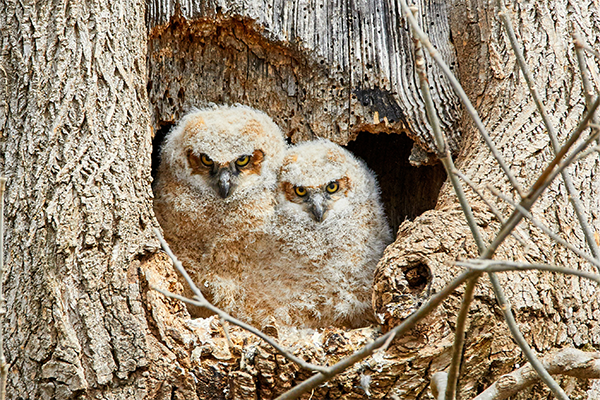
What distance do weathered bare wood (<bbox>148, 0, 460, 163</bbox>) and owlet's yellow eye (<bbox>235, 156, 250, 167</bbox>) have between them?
1.30ft

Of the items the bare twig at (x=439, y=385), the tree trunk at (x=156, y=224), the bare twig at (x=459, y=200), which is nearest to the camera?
the bare twig at (x=459, y=200)

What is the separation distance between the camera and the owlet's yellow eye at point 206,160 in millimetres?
3329

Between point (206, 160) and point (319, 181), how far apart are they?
643 mm

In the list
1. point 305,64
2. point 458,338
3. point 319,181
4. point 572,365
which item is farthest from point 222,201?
point 458,338

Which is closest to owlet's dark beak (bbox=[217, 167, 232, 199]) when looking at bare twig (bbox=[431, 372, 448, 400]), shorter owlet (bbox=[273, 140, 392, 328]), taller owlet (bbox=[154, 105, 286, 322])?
taller owlet (bbox=[154, 105, 286, 322])

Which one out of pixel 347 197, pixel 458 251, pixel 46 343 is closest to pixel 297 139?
pixel 347 197

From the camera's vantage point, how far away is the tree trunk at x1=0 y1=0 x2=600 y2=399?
7.28 feet

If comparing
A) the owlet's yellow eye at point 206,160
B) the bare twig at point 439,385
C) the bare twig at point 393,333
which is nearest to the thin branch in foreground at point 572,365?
the bare twig at point 439,385

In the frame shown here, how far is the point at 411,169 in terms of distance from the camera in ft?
13.3

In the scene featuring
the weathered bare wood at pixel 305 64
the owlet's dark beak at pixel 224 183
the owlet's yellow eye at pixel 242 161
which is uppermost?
the weathered bare wood at pixel 305 64

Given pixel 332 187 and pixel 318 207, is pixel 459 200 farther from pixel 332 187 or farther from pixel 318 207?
pixel 332 187

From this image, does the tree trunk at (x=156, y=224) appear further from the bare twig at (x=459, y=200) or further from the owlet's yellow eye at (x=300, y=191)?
the bare twig at (x=459, y=200)

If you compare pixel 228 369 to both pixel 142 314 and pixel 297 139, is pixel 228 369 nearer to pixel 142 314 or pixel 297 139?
pixel 142 314

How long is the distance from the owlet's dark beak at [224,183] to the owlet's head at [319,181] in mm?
327
